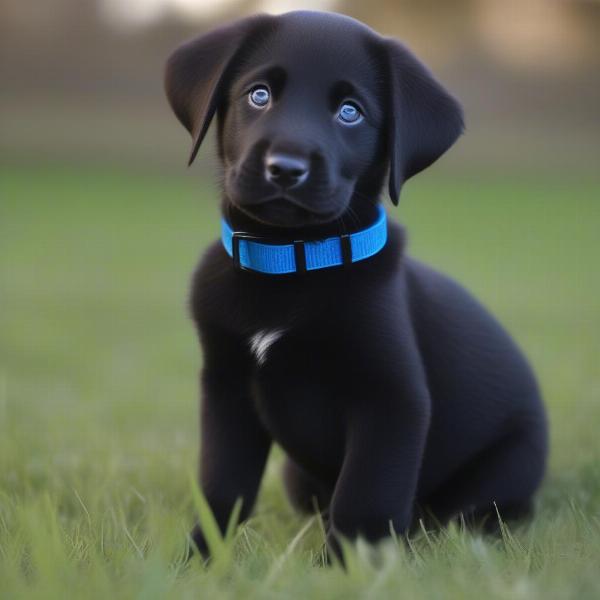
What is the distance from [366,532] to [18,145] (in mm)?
19683

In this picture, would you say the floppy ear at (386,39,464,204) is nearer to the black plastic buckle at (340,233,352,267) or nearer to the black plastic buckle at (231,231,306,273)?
the black plastic buckle at (340,233,352,267)

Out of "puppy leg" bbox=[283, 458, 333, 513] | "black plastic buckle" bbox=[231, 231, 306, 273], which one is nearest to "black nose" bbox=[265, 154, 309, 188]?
"black plastic buckle" bbox=[231, 231, 306, 273]

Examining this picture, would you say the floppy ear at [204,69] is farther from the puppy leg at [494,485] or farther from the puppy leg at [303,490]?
the puppy leg at [494,485]

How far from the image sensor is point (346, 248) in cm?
262

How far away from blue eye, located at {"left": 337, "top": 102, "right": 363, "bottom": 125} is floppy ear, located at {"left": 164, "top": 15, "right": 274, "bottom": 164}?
0.34m

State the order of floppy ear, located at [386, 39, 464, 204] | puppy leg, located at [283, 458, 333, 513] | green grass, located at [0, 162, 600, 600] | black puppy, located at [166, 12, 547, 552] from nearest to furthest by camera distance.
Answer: green grass, located at [0, 162, 600, 600]
black puppy, located at [166, 12, 547, 552]
floppy ear, located at [386, 39, 464, 204]
puppy leg, located at [283, 458, 333, 513]

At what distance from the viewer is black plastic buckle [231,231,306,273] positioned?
2621mm

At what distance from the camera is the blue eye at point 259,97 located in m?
2.62

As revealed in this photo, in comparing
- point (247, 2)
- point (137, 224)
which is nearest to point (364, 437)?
point (247, 2)

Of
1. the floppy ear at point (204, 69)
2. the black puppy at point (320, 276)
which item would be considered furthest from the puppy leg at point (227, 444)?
the floppy ear at point (204, 69)

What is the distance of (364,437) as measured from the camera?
2.54m

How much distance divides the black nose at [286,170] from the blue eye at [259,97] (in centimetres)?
28

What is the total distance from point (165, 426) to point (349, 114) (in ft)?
8.19

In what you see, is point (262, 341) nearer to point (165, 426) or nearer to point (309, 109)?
point (309, 109)
